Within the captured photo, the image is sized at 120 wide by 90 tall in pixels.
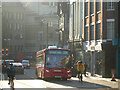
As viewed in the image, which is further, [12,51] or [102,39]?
[12,51]

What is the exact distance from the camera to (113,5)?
32406mm

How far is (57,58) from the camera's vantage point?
26.8 m

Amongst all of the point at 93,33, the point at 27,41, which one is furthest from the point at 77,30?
the point at 27,41

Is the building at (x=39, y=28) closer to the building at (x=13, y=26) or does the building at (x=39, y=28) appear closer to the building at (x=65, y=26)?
the building at (x=13, y=26)

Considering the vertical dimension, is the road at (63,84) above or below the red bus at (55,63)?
below

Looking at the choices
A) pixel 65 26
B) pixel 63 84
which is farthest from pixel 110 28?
pixel 65 26

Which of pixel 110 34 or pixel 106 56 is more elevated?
pixel 110 34

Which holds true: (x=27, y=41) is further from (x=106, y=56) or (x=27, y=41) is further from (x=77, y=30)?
(x=106, y=56)

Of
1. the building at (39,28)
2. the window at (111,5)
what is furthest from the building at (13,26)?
the window at (111,5)

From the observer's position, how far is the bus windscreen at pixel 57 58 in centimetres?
2680

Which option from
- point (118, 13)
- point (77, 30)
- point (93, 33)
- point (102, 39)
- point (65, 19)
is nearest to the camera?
point (118, 13)

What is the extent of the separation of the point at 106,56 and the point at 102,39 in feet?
6.54

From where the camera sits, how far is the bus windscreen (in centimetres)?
2680

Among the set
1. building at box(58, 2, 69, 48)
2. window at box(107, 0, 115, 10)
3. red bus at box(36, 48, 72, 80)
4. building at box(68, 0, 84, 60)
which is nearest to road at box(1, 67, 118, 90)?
red bus at box(36, 48, 72, 80)
